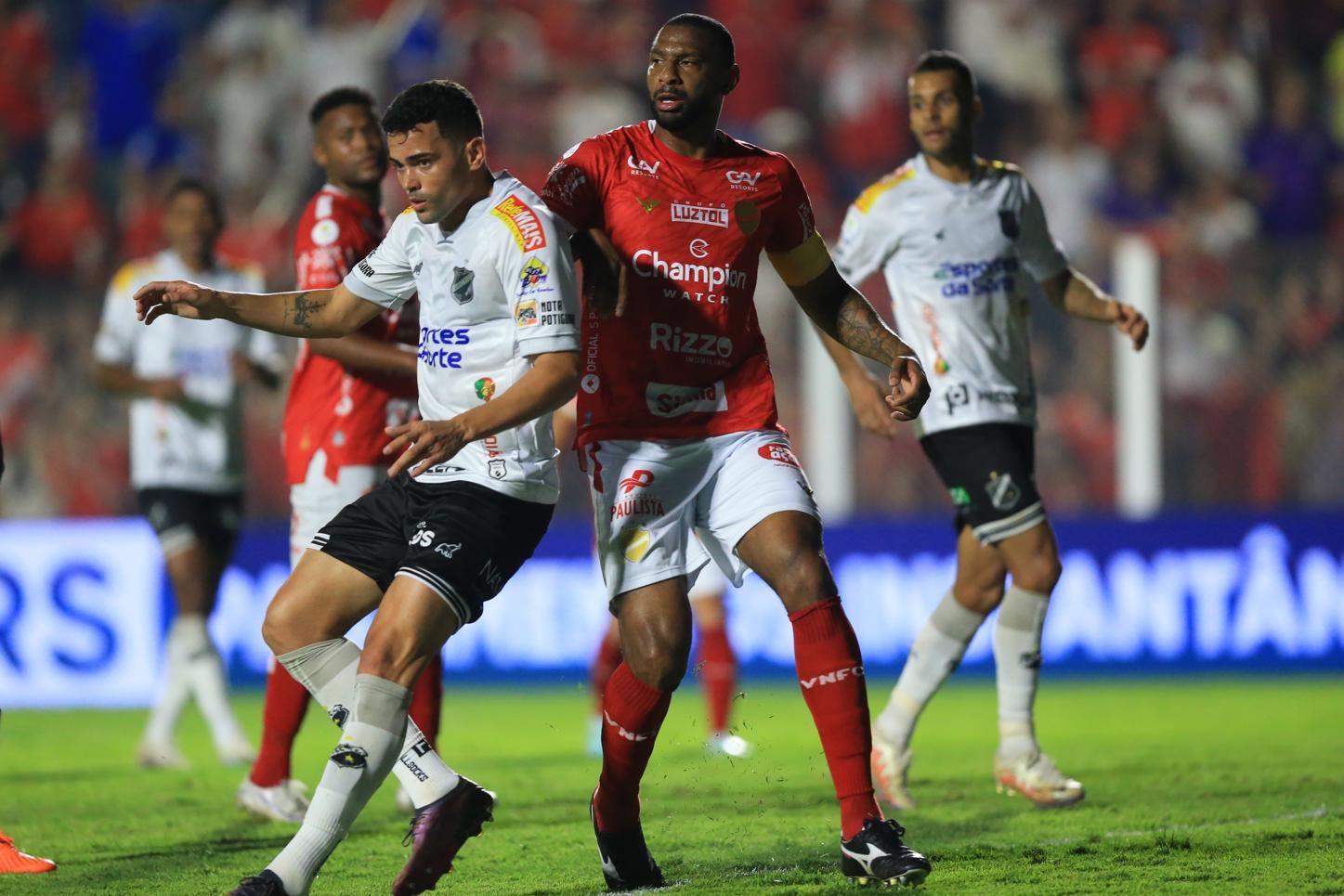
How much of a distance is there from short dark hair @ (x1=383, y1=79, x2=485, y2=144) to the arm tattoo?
565 mm

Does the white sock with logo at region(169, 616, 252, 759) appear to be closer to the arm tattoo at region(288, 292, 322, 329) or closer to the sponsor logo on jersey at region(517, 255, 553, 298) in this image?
the arm tattoo at region(288, 292, 322, 329)

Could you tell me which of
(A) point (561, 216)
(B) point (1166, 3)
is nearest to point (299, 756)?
(A) point (561, 216)

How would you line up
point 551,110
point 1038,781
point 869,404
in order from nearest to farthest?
point 869,404 < point 1038,781 < point 551,110

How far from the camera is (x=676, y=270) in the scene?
197 inches

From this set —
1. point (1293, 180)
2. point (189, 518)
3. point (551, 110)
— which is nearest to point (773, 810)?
point (189, 518)

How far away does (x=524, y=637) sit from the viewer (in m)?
12.1

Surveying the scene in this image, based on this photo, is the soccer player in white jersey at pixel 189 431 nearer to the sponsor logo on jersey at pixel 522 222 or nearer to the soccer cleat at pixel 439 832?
the sponsor logo on jersey at pixel 522 222

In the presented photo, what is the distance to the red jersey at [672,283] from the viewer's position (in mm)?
5000

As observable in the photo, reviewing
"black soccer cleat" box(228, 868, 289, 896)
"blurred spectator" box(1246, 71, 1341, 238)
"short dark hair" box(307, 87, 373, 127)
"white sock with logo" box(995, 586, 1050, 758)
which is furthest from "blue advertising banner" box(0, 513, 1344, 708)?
"black soccer cleat" box(228, 868, 289, 896)

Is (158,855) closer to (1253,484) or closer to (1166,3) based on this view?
(1253,484)

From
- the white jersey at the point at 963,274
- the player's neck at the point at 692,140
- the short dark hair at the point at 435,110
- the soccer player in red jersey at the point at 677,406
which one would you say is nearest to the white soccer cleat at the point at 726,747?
the white jersey at the point at 963,274

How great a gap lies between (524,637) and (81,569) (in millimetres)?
2901

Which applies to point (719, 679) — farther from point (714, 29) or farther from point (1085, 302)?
point (714, 29)

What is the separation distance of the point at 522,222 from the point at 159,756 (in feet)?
16.0
